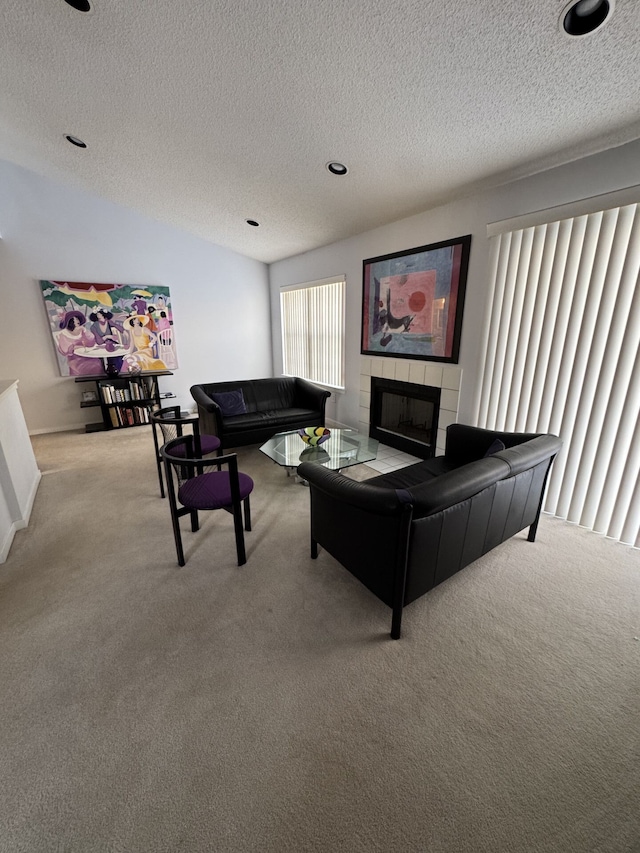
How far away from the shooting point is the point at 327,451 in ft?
9.73

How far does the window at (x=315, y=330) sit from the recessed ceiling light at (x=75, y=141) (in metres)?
2.71

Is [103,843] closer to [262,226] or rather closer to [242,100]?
[242,100]

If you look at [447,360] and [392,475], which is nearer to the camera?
[392,475]

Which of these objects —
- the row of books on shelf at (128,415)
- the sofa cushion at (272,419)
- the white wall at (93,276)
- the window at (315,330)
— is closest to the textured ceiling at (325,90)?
the white wall at (93,276)

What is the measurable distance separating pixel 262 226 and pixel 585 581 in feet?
15.1

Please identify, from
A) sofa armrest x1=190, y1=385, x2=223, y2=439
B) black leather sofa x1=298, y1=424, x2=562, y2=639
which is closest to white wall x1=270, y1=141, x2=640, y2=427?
black leather sofa x1=298, y1=424, x2=562, y2=639

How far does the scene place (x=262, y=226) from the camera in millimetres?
4168

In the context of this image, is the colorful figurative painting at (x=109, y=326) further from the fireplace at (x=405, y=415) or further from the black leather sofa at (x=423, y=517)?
the black leather sofa at (x=423, y=517)

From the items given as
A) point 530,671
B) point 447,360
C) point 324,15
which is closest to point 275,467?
point 447,360

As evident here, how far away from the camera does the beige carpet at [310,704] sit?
3.35 ft

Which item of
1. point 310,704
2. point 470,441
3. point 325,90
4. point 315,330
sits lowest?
point 310,704

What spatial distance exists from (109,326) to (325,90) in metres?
4.18

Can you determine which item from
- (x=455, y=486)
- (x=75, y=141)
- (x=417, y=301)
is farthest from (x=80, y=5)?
(x=455, y=486)

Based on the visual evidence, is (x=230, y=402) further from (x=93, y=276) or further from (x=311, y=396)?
(x=93, y=276)
